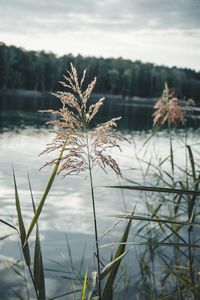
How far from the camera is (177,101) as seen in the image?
571 centimetres

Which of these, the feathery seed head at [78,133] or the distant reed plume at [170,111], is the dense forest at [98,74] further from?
the feathery seed head at [78,133]

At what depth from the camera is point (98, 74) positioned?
136625 mm

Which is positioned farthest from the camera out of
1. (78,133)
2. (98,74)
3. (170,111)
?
(98,74)

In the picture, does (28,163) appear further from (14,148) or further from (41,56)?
(41,56)

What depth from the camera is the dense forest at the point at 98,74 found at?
4210 inches

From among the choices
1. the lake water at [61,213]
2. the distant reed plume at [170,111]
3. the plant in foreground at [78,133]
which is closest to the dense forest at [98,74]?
the lake water at [61,213]

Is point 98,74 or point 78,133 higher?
point 98,74

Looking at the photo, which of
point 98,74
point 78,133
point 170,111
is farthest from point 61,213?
point 98,74

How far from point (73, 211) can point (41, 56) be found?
383 feet

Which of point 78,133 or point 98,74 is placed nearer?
point 78,133

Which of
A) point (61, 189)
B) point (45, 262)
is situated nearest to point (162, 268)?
point (45, 262)

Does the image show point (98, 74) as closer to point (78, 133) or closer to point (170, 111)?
point (170, 111)

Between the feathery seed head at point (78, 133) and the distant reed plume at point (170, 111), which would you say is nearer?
the feathery seed head at point (78, 133)

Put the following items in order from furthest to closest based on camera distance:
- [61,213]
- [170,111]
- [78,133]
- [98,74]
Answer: [98,74]
[61,213]
[170,111]
[78,133]
